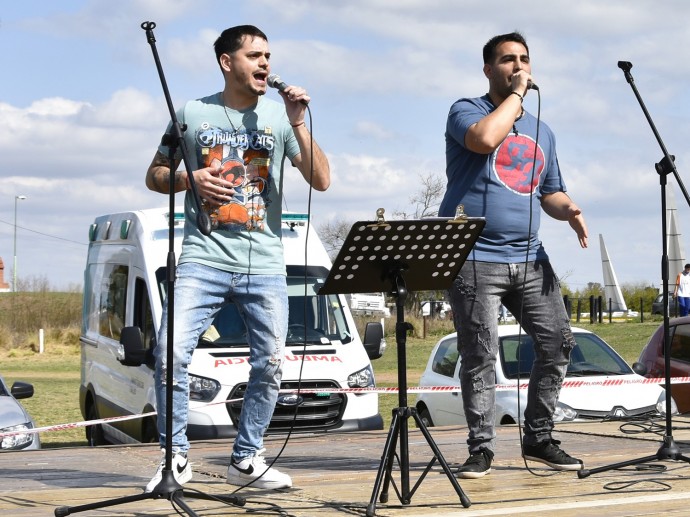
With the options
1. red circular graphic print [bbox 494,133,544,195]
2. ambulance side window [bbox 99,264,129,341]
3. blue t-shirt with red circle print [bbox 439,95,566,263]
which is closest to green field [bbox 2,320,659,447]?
ambulance side window [bbox 99,264,129,341]

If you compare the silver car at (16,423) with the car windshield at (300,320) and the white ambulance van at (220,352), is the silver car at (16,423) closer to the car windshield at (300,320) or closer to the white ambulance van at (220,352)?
the white ambulance van at (220,352)

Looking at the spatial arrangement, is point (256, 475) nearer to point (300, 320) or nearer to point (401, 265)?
point (401, 265)

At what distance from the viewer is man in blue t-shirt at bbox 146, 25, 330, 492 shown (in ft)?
19.7

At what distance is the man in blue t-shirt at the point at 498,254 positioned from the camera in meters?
6.55

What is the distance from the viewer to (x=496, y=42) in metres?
6.65

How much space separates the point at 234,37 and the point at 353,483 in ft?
7.94

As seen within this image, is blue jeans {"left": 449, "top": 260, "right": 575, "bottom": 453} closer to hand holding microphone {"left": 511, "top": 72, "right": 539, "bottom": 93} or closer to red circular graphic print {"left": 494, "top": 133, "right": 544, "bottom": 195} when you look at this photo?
red circular graphic print {"left": 494, "top": 133, "right": 544, "bottom": 195}

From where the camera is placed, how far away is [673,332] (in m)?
13.8

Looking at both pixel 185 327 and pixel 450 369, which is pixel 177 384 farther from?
pixel 450 369

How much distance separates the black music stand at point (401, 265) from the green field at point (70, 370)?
10857 millimetres

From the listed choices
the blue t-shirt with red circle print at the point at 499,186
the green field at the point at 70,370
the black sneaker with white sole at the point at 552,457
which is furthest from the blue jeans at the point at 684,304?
the blue t-shirt with red circle print at the point at 499,186

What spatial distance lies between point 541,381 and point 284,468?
1.63 m

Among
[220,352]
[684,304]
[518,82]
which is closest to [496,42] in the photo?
[518,82]

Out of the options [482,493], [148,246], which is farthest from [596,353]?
[482,493]
